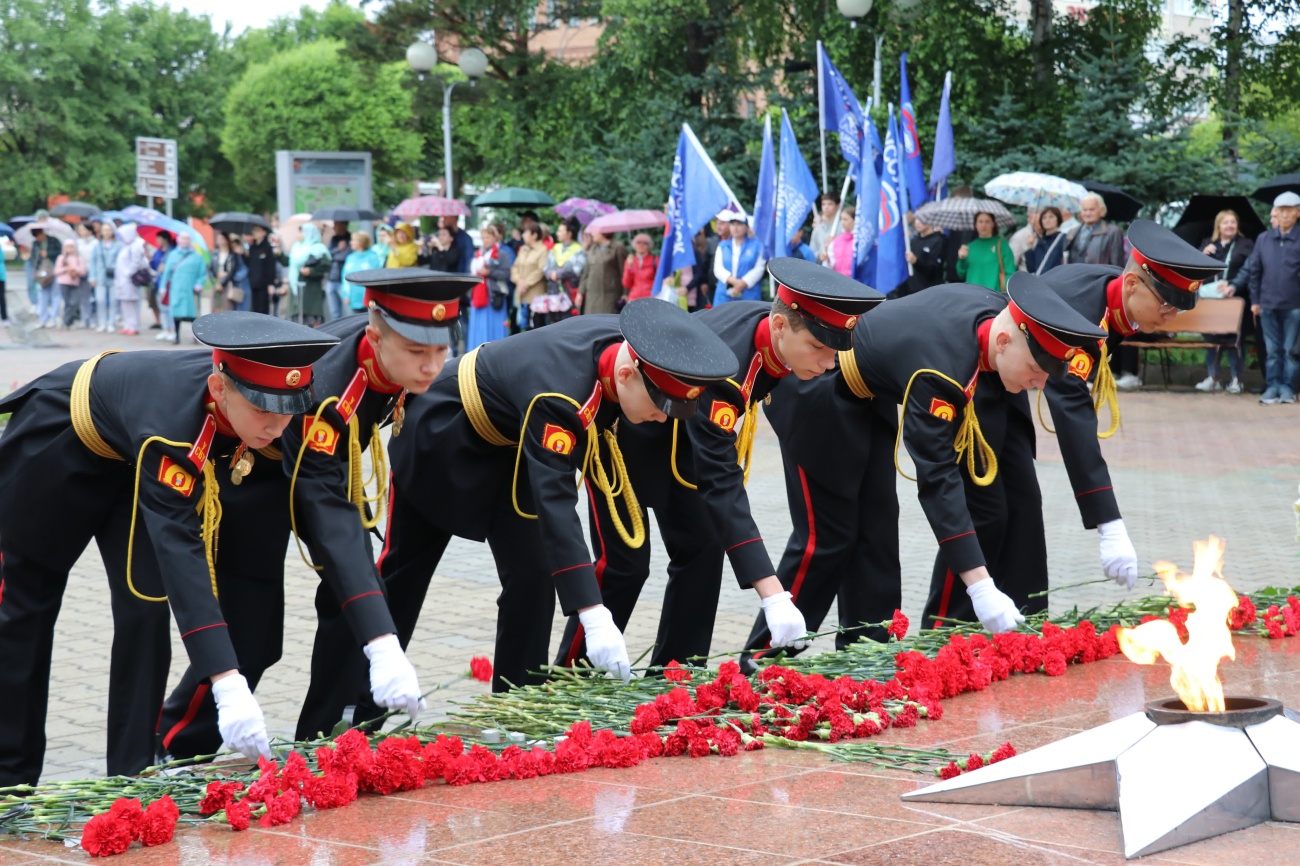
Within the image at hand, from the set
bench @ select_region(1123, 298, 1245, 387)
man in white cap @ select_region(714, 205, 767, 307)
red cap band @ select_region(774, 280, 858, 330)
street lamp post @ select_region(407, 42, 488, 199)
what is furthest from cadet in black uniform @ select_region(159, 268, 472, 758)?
street lamp post @ select_region(407, 42, 488, 199)

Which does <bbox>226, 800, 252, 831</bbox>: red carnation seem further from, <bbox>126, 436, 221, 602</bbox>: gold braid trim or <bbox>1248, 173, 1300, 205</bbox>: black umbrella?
<bbox>1248, 173, 1300, 205</bbox>: black umbrella

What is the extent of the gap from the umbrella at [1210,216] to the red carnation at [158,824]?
14465mm

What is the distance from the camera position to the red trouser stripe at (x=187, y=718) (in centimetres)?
491

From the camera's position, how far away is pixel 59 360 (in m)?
21.3

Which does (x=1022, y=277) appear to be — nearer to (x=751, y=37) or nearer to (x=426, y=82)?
(x=751, y=37)

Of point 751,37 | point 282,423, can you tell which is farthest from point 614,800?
point 751,37

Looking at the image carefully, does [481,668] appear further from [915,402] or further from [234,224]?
[234,224]

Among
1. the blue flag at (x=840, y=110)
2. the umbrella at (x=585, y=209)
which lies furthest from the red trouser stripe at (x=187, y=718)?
the umbrella at (x=585, y=209)

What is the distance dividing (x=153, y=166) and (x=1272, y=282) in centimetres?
1713

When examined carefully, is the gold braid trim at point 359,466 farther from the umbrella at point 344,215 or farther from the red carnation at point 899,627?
the umbrella at point 344,215

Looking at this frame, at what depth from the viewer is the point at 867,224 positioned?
1571 centimetres

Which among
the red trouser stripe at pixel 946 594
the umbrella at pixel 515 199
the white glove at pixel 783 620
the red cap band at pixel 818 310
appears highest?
the umbrella at pixel 515 199

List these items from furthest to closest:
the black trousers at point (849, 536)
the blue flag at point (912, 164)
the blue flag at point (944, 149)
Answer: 1. the blue flag at point (944, 149)
2. the blue flag at point (912, 164)
3. the black trousers at point (849, 536)

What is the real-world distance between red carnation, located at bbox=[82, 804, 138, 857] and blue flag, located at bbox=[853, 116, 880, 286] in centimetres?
1287
